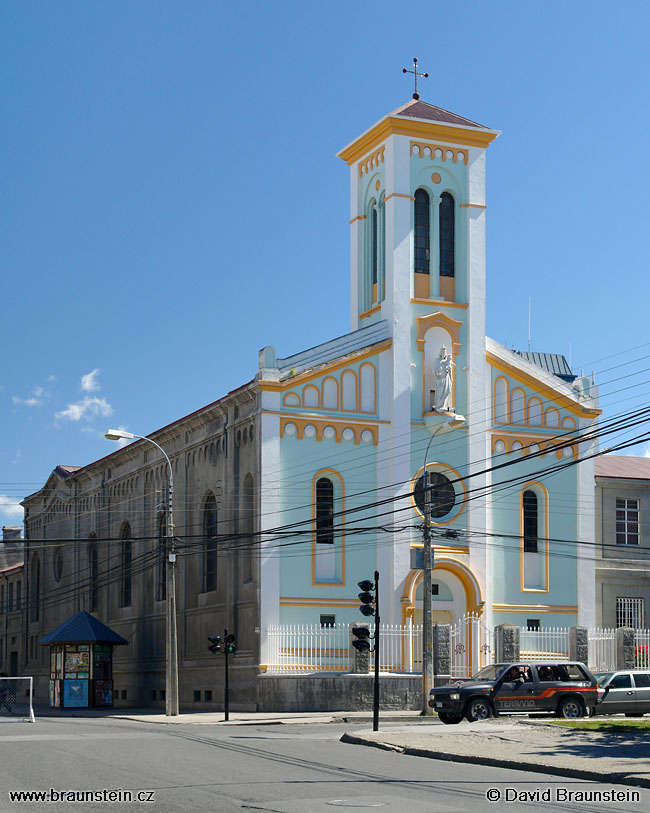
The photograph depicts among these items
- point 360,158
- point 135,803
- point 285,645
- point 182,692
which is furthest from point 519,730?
point 360,158

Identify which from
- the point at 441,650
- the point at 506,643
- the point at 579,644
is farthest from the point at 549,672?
the point at 579,644

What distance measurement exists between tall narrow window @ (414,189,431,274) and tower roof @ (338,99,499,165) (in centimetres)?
223

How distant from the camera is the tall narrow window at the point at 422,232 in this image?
152ft

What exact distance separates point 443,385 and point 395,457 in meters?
3.11

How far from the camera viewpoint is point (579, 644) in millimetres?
43531

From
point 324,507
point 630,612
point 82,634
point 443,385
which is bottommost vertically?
point 82,634

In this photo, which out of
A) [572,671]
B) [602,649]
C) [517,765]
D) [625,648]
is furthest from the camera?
[602,649]

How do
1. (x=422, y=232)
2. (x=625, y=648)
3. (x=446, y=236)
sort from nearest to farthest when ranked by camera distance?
(x=625, y=648) → (x=422, y=232) → (x=446, y=236)

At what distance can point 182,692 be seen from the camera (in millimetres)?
48094

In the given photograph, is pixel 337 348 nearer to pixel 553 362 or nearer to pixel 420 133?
pixel 420 133

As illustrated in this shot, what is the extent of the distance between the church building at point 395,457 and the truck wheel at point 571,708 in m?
11.0

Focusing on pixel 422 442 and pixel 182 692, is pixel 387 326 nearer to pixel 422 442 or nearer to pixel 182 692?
pixel 422 442

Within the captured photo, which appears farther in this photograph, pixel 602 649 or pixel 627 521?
pixel 627 521

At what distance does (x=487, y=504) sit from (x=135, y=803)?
1251 inches
